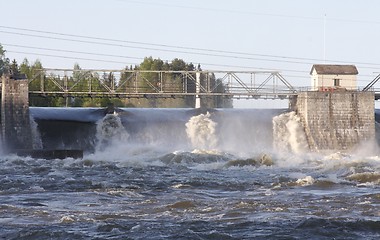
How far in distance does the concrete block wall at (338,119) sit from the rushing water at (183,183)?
1.02m

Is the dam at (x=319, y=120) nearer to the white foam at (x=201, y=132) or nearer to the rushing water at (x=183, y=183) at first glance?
the rushing water at (x=183, y=183)

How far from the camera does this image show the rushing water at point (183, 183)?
20.1m

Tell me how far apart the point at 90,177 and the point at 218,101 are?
222 ft

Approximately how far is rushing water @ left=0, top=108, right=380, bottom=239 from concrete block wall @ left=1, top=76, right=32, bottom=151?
2.63 meters

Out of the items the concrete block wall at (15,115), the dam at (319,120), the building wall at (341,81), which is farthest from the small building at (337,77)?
the concrete block wall at (15,115)

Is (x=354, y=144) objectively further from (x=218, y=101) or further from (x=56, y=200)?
(x=218, y=101)

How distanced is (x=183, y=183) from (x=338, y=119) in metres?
27.0

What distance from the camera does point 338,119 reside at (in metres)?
57.0

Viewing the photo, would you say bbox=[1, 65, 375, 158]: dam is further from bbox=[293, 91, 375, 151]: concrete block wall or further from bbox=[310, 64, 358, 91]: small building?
bbox=[310, 64, 358, 91]: small building

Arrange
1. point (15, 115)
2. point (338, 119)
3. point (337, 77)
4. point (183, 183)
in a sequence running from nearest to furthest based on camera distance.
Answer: point (183, 183) < point (15, 115) < point (338, 119) < point (337, 77)

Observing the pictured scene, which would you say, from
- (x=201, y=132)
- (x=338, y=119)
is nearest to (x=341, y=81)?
(x=338, y=119)

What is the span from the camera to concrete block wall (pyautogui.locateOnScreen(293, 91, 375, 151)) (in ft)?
186

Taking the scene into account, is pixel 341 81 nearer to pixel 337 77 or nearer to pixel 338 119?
pixel 337 77

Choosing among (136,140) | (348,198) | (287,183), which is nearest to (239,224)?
(348,198)
